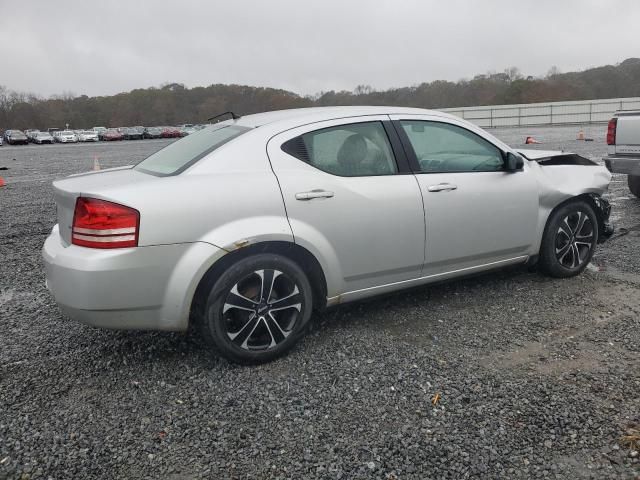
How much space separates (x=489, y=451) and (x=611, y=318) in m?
1.96

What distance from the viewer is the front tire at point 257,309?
120 inches

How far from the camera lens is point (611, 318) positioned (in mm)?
3775

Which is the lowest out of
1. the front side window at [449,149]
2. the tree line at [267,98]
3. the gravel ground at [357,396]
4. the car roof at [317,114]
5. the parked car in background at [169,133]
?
the gravel ground at [357,396]

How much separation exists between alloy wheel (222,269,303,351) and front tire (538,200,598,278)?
2.36 m

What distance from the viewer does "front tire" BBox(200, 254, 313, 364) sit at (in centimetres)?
306

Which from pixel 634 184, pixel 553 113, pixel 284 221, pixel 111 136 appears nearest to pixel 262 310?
pixel 284 221

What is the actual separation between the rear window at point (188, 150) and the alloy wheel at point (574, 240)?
9.23ft

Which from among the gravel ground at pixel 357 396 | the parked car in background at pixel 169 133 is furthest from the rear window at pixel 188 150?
the parked car in background at pixel 169 133

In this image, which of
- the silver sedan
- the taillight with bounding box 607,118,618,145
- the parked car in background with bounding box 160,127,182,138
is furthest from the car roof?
the parked car in background with bounding box 160,127,182,138

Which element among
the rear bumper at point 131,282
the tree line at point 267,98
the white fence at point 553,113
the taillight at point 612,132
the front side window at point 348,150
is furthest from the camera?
the tree line at point 267,98

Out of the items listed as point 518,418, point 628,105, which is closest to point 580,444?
point 518,418

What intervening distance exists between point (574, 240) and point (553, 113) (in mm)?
42294

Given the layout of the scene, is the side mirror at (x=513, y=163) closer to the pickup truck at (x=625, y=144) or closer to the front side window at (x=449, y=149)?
the front side window at (x=449, y=149)

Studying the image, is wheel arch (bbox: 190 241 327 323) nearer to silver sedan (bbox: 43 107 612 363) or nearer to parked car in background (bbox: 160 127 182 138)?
silver sedan (bbox: 43 107 612 363)
